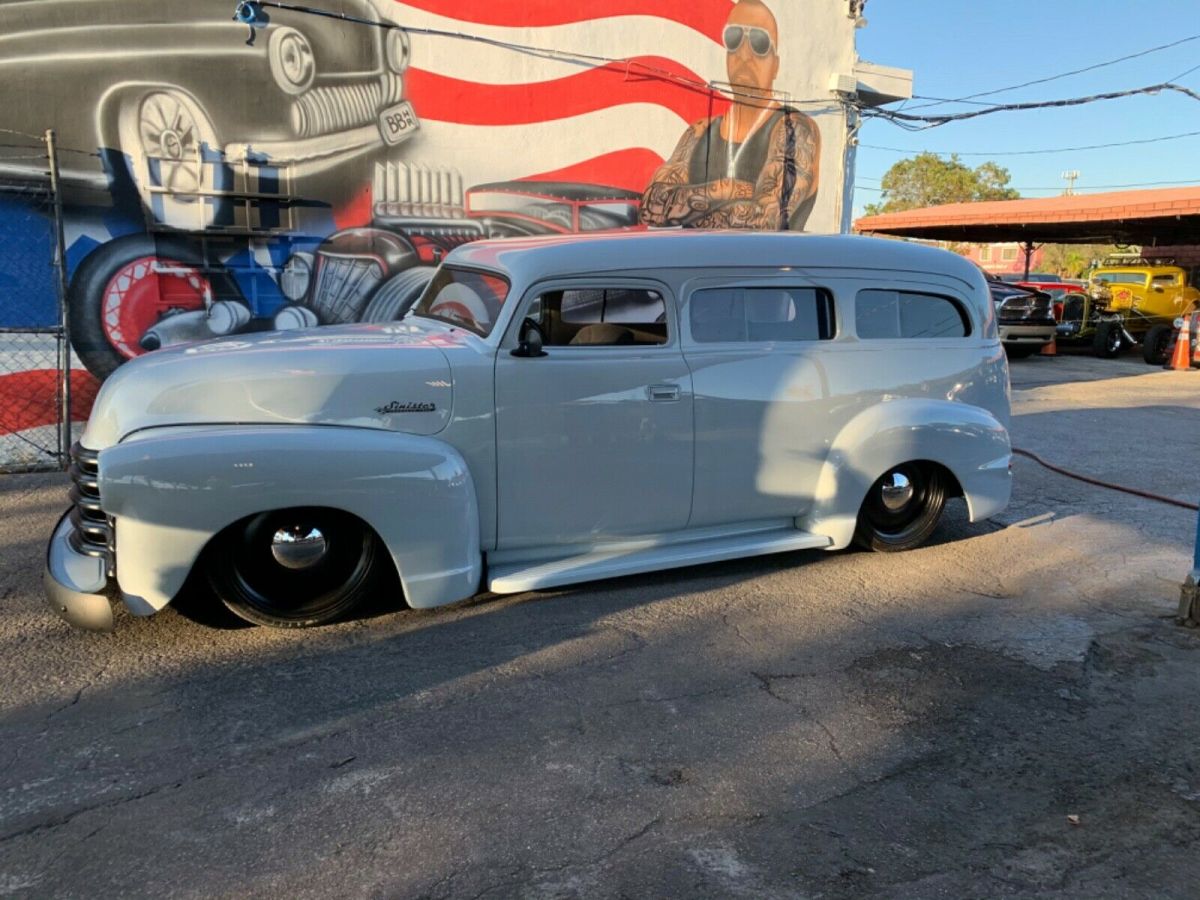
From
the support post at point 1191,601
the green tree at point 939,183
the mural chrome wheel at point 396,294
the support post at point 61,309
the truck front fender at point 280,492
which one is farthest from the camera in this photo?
the green tree at point 939,183

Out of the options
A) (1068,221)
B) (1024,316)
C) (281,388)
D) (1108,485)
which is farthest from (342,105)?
(1068,221)

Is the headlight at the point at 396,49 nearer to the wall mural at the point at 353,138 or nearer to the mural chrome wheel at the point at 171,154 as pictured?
the wall mural at the point at 353,138

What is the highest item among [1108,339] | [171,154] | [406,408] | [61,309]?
[171,154]

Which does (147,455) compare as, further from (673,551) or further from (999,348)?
(999,348)

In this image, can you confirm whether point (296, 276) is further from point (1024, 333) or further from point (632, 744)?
point (1024, 333)

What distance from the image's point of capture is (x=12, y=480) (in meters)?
7.14

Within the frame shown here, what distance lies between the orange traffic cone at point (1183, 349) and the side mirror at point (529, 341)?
1789cm

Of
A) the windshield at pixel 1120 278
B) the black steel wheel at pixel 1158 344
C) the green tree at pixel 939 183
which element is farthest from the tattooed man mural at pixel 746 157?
the green tree at pixel 939 183

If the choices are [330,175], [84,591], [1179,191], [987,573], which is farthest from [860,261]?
[1179,191]

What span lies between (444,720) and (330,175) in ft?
22.4

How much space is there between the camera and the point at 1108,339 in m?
19.9

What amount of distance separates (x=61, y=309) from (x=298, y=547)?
17.3 ft

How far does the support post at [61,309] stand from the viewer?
7.06 meters

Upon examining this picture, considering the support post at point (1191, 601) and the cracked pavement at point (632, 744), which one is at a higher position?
the support post at point (1191, 601)
